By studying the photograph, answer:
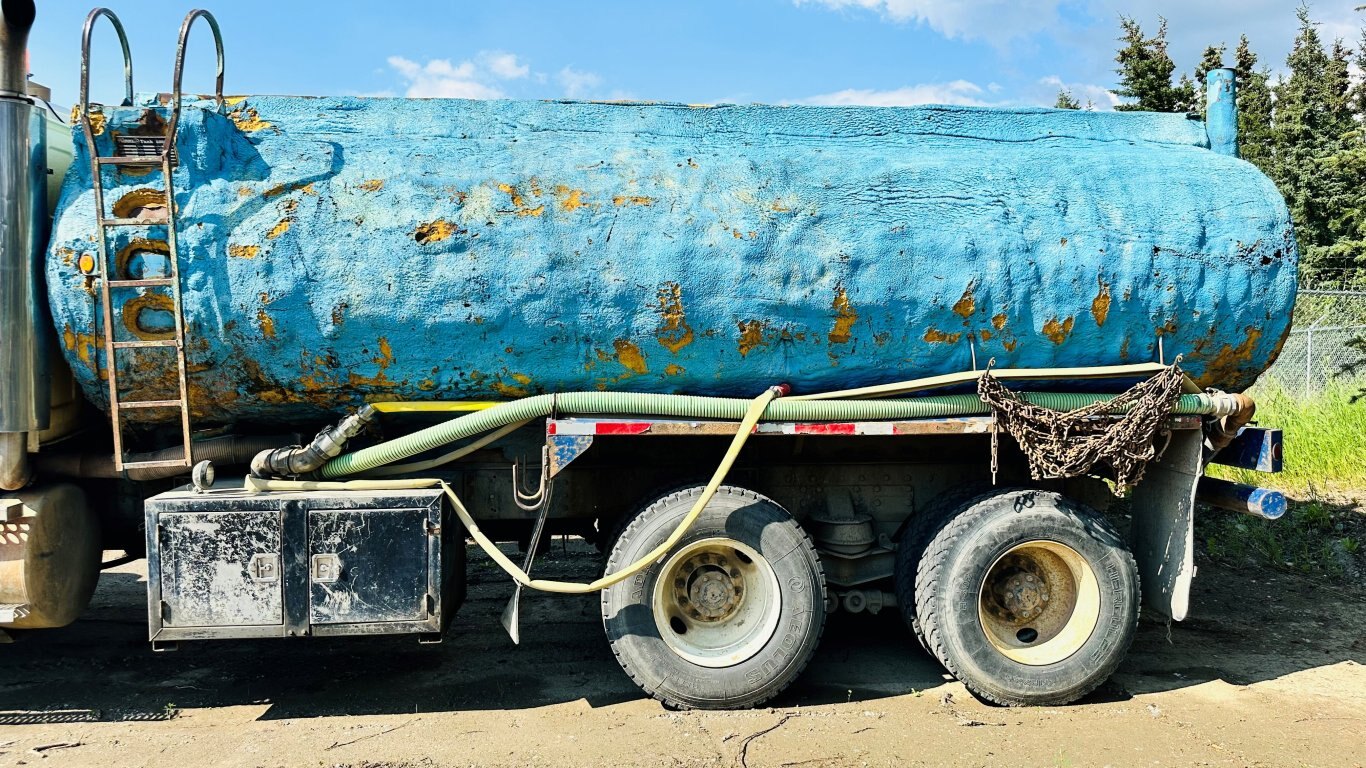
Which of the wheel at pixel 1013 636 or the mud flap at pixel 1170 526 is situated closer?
the wheel at pixel 1013 636

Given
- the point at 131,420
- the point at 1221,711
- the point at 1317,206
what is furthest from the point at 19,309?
the point at 1317,206

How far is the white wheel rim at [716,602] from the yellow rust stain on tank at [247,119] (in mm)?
2722

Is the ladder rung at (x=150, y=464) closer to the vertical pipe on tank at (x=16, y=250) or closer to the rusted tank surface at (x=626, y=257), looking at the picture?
the rusted tank surface at (x=626, y=257)

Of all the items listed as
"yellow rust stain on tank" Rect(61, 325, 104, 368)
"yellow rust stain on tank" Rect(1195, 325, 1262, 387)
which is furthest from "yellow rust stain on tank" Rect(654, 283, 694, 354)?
"yellow rust stain on tank" Rect(1195, 325, 1262, 387)

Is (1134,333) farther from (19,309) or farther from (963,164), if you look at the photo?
(19,309)

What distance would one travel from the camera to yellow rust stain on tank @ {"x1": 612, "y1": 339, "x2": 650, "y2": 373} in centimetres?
450

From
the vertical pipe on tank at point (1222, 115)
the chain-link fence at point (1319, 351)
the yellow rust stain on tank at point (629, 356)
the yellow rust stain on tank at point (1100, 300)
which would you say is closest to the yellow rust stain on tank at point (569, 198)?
the yellow rust stain on tank at point (629, 356)

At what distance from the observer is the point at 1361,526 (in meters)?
7.61

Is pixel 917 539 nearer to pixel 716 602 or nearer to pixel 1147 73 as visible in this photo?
pixel 716 602

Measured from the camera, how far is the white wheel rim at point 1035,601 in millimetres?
4785

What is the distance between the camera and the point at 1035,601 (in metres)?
4.88

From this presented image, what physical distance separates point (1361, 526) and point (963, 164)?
5.14m

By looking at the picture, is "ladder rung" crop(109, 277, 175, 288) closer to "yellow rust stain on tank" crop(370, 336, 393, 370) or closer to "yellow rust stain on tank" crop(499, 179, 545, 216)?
"yellow rust stain on tank" crop(370, 336, 393, 370)

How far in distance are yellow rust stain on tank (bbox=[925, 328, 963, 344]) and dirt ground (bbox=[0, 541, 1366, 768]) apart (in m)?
1.71
